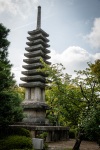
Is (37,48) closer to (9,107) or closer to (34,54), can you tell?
(34,54)

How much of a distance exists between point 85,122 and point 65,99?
105 inches

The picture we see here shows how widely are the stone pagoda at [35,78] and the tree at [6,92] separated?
1432 centimetres

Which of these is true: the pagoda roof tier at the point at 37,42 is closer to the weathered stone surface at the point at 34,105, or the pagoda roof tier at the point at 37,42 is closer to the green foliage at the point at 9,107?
the weathered stone surface at the point at 34,105

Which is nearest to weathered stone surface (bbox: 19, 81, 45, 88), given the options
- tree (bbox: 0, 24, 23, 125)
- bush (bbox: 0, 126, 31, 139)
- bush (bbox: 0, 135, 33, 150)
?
tree (bbox: 0, 24, 23, 125)

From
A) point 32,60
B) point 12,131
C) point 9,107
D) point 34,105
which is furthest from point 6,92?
point 32,60

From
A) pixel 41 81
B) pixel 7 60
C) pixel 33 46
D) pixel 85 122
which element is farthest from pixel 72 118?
pixel 33 46

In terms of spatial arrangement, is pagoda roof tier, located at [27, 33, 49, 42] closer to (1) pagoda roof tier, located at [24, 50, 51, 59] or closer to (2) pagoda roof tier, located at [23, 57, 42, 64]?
(1) pagoda roof tier, located at [24, 50, 51, 59]

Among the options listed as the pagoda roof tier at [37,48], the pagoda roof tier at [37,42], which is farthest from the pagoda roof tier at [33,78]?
the pagoda roof tier at [37,42]

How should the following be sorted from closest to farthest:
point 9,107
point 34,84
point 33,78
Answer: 1. point 9,107
2. point 34,84
3. point 33,78

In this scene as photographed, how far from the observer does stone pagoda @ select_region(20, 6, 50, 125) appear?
28.7 metres

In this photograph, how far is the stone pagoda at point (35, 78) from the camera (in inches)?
1128

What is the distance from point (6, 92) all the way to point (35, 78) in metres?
16.6

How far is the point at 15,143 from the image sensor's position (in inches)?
447

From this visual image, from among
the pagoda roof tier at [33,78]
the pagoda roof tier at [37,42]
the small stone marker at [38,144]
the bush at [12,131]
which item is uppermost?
the pagoda roof tier at [37,42]
